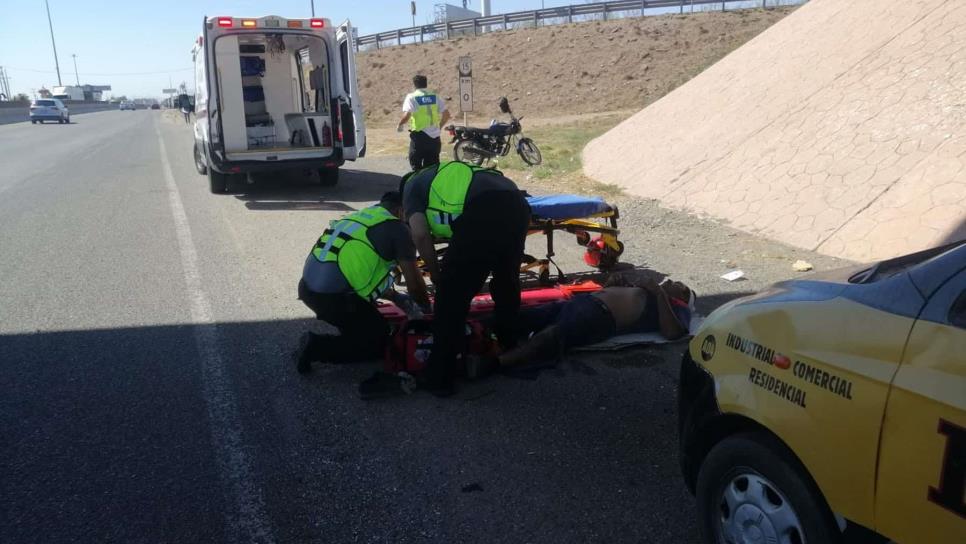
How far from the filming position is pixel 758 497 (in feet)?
8.14

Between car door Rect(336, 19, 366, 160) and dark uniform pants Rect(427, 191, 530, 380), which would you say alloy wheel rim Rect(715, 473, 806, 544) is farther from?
car door Rect(336, 19, 366, 160)

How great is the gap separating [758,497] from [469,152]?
14367 mm

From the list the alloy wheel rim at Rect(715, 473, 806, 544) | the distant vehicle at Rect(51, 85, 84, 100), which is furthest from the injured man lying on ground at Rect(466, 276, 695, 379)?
the distant vehicle at Rect(51, 85, 84, 100)

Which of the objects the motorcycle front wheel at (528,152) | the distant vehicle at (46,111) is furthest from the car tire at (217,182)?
the distant vehicle at (46,111)

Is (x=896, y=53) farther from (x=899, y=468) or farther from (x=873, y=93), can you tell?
(x=899, y=468)

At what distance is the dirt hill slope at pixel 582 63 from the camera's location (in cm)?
3388

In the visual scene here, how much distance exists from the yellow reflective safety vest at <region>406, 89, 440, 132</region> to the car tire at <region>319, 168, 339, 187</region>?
2327 millimetres

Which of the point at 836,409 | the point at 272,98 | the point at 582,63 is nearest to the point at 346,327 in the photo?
the point at 836,409

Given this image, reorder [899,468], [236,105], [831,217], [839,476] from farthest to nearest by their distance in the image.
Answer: [236,105]
[831,217]
[839,476]
[899,468]

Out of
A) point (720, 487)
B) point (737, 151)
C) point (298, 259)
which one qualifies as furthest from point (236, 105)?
point (720, 487)

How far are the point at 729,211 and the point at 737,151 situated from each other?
160 cm

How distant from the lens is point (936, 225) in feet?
23.5

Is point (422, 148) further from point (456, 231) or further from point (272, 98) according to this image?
point (456, 231)

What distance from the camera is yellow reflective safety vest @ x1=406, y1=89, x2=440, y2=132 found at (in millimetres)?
11938
